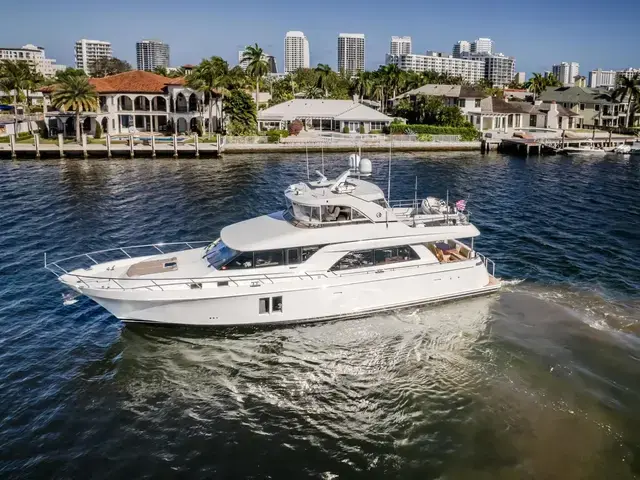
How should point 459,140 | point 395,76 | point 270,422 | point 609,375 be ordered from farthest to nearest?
point 395,76
point 459,140
point 609,375
point 270,422

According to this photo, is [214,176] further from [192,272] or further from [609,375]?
[609,375]

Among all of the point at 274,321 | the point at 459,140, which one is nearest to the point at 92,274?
the point at 274,321

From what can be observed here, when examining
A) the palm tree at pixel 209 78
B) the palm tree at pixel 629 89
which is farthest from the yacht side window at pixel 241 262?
the palm tree at pixel 629 89

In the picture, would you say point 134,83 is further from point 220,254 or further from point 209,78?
point 220,254

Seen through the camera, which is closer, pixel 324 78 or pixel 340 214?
pixel 340 214

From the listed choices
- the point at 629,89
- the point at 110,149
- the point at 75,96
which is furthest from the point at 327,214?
the point at 629,89
